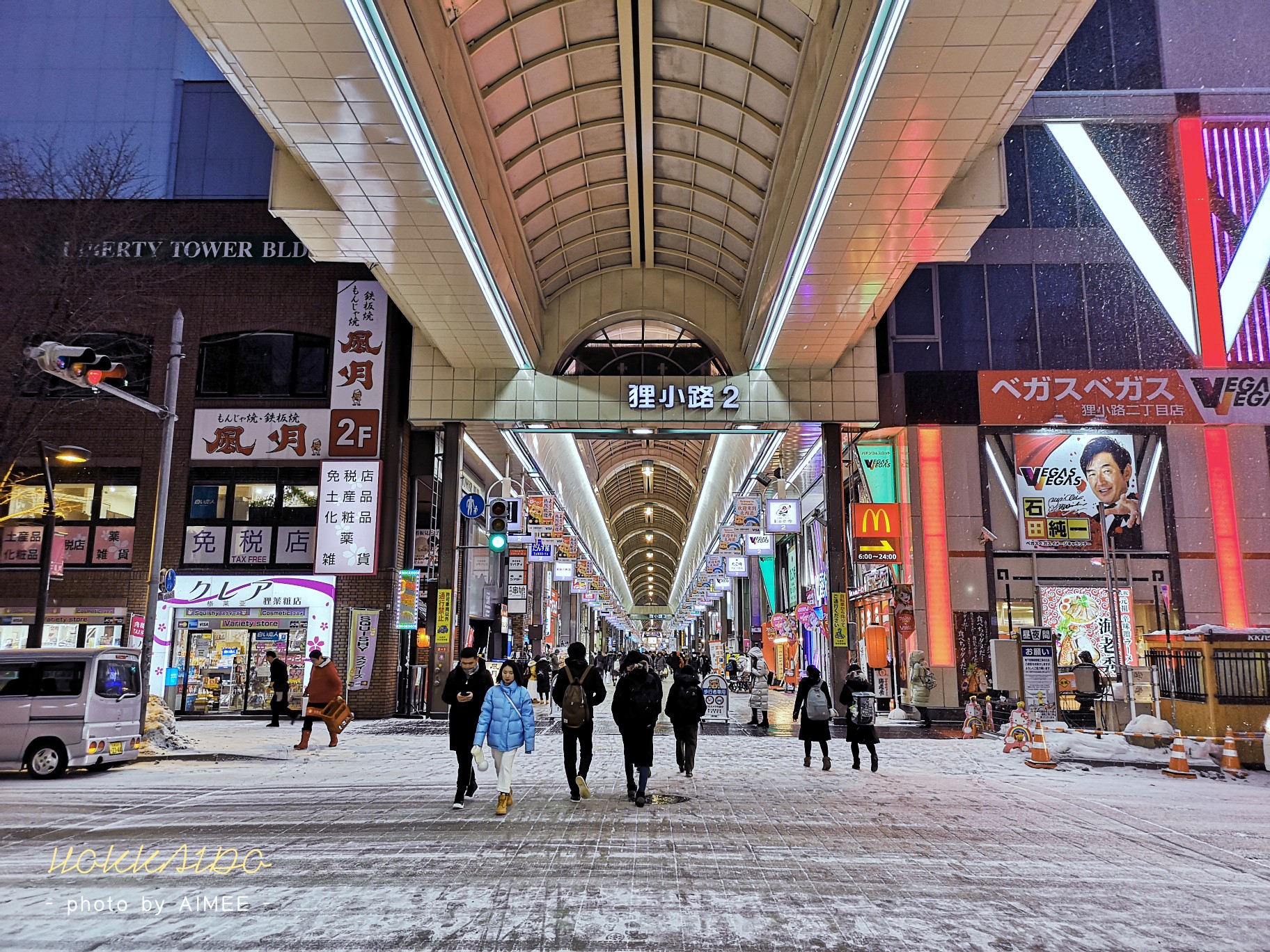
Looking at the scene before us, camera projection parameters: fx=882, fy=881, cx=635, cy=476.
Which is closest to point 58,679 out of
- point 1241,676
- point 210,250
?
point 210,250

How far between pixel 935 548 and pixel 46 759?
1917 cm

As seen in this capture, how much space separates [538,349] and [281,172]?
8405 millimetres

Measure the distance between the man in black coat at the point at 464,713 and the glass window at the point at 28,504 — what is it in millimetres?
17418

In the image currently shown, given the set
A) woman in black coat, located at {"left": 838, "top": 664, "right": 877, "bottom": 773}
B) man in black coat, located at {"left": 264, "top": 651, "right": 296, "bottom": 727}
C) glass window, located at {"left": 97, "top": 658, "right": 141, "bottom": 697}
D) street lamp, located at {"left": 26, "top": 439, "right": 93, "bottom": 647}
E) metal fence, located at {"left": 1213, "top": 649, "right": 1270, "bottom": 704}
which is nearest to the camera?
woman in black coat, located at {"left": 838, "top": 664, "right": 877, "bottom": 773}

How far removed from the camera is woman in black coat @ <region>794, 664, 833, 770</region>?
12.2m

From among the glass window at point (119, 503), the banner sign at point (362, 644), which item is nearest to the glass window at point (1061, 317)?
the banner sign at point (362, 644)

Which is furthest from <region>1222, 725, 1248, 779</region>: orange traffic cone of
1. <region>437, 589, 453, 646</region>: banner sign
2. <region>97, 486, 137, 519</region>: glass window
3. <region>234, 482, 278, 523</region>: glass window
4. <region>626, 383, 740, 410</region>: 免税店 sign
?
<region>97, 486, 137, 519</region>: glass window

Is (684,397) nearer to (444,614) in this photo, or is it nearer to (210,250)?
(444,614)

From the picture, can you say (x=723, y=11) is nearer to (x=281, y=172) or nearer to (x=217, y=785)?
(x=281, y=172)

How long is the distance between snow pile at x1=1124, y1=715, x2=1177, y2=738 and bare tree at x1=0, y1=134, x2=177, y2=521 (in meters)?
20.7

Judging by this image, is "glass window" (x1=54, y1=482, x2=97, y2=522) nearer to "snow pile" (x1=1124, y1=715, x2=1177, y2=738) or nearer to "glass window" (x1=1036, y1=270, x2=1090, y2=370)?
"snow pile" (x1=1124, y1=715, x2=1177, y2=738)

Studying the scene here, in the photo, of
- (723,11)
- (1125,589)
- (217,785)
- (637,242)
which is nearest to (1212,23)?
(1125,589)

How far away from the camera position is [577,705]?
9539 mm

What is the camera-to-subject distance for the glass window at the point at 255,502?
21.3 meters
